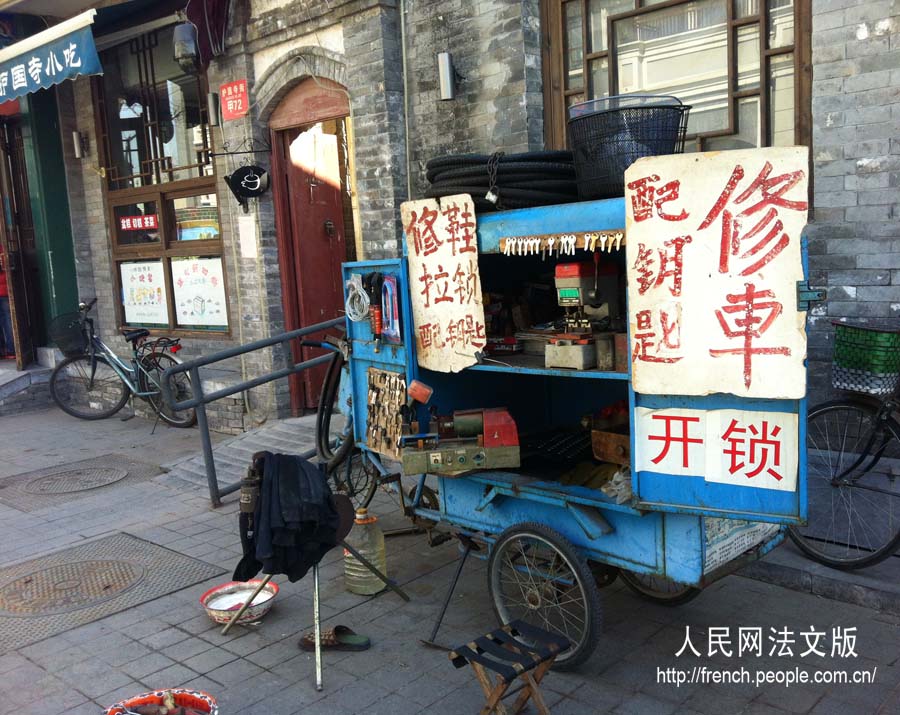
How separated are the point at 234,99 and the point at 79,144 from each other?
3.97m

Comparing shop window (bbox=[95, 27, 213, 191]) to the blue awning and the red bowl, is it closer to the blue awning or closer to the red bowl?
the blue awning

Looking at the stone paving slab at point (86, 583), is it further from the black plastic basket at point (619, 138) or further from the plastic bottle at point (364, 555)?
the black plastic basket at point (619, 138)

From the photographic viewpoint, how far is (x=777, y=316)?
3.23 metres

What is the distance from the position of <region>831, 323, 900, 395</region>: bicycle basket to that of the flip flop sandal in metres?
3.09

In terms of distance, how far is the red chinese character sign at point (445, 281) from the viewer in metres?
4.33

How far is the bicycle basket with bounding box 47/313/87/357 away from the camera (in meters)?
11.2

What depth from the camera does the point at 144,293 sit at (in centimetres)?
1138

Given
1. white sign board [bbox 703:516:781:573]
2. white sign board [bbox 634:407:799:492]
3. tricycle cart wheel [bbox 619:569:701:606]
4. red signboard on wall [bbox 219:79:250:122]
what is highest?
red signboard on wall [bbox 219:79:250:122]

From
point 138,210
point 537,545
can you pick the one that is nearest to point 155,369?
point 138,210

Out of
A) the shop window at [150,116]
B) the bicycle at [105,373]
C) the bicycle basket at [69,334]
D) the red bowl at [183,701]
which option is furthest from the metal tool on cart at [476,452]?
the bicycle basket at [69,334]

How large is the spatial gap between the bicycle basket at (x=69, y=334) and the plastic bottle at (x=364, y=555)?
25.1ft

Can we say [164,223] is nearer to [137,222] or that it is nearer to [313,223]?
[137,222]

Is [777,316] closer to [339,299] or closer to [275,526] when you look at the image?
[275,526]

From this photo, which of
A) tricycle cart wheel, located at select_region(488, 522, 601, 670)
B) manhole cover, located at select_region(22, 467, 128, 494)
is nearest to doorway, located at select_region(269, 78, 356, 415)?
manhole cover, located at select_region(22, 467, 128, 494)
